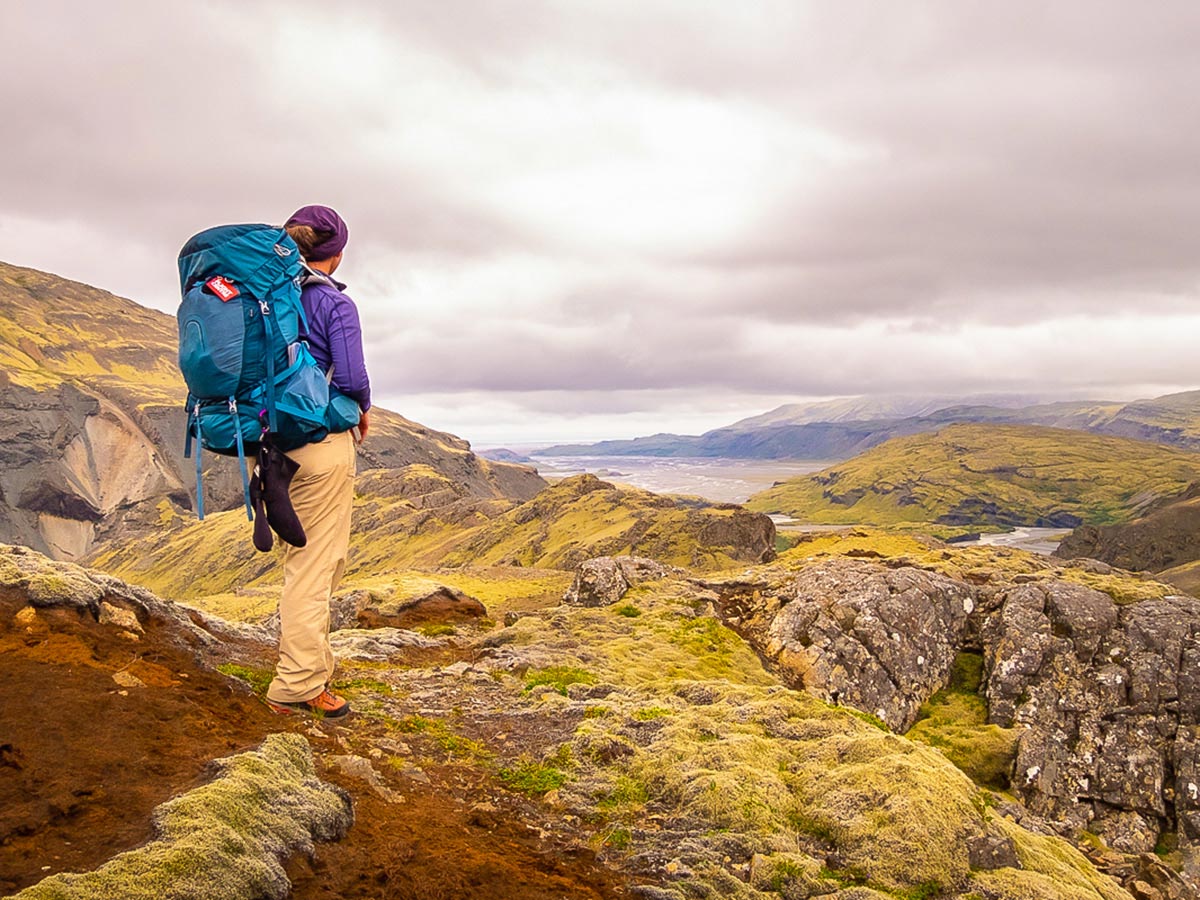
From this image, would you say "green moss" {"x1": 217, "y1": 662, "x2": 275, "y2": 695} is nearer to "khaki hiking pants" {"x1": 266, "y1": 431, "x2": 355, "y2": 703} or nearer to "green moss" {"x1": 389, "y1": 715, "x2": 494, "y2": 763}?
"khaki hiking pants" {"x1": 266, "y1": 431, "x2": 355, "y2": 703}

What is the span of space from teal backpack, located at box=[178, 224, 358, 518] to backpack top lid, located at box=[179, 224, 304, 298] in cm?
1

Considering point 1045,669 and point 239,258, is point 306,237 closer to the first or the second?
point 239,258

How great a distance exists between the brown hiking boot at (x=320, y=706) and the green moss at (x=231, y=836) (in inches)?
91.1

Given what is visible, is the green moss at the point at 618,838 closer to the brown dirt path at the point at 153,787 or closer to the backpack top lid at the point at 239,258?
the brown dirt path at the point at 153,787

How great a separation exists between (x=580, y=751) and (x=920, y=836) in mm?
5613

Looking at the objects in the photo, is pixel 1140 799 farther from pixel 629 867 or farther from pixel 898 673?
pixel 629 867

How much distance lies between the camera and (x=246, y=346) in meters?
9.76

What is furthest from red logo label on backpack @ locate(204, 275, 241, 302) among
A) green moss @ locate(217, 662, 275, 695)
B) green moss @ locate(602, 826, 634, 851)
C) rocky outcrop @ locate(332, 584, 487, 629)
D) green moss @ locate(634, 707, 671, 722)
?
rocky outcrop @ locate(332, 584, 487, 629)

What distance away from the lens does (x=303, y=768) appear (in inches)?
350

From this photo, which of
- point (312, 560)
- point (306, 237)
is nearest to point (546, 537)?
point (312, 560)

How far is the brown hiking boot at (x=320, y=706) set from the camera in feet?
36.4

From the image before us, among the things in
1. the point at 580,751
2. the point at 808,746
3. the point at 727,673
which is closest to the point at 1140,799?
the point at 727,673

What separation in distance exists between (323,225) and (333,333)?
193 cm

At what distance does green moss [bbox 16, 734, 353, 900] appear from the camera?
221 inches
